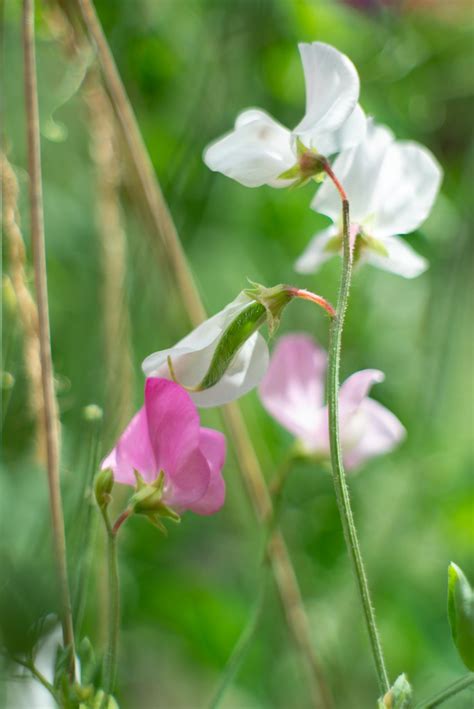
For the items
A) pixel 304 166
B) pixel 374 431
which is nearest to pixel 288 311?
pixel 374 431

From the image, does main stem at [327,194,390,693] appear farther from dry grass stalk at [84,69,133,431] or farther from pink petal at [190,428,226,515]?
dry grass stalk at [84,69,133,431]

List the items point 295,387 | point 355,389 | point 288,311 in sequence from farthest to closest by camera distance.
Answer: point 288,311 → point 295,387 → point 355,389

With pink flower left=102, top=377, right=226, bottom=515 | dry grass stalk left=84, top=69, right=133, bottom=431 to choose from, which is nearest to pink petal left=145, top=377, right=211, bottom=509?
pink flower left=102, top=377, right=226, bottom=515

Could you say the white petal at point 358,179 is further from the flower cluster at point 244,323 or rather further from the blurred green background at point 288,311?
the blurred green background at point 288,311

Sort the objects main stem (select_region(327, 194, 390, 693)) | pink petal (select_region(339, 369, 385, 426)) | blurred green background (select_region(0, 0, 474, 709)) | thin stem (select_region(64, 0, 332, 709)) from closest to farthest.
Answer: main stem (select_region(327, 194, 390, 693)) → pink petal (select_region(339, 369, 385, 426)) → thin stem (select_region(64, 0, 332, 709)) → blurred green background (select_region(0, 0, 474, 709))

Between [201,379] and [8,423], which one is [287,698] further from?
[201,379]

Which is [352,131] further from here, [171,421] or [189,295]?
[189,295]
